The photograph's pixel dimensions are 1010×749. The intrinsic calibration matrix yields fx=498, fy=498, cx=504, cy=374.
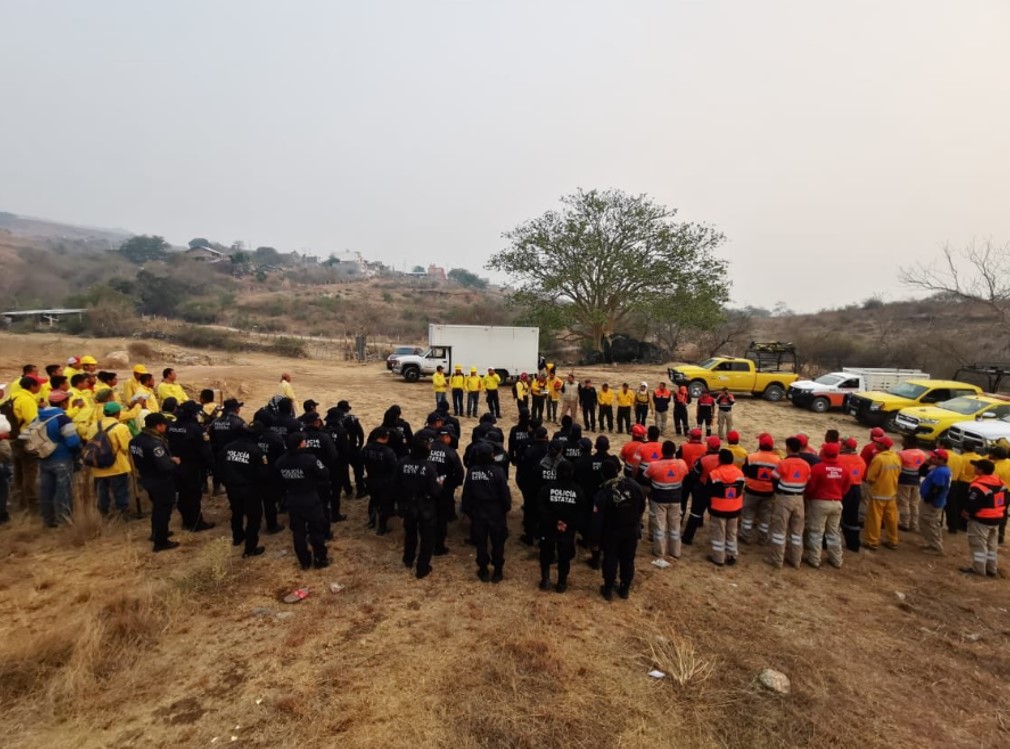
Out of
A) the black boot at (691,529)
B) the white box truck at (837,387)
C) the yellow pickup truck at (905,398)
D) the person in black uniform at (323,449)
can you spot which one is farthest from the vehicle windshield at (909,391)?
the person in black uniform at (323,449)

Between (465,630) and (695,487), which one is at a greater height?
(695,487)

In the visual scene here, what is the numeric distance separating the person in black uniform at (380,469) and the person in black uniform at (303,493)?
912 millimetres

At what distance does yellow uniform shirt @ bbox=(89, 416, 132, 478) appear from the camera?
6.40 m

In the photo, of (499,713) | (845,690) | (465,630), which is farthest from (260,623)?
(845,690)

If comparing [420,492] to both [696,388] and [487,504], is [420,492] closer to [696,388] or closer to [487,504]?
[487,504]

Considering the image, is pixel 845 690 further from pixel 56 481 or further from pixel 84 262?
pixel 84 262

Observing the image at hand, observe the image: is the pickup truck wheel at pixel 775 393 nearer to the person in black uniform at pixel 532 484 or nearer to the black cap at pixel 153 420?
the person in black uniform at pixel 532 484

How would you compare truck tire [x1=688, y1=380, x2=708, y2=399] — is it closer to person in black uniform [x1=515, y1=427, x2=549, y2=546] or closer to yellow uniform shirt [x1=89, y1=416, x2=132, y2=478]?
person in black uniform [x1=515, y1=427, x2=549, y2=546]

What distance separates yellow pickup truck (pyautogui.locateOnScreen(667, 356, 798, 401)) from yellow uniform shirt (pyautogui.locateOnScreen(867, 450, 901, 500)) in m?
12.1

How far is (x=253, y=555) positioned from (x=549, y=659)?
3.86 meters

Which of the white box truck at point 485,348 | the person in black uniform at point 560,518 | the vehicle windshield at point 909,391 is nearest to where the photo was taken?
the person in black uniform at point 560,518

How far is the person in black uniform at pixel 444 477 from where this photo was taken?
612cm

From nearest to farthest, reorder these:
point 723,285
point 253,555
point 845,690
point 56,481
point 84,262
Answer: point 845,690 → point 253,555 → point 56,481 → point 723,285 → point 84,262

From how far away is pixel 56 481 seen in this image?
21.4ft
